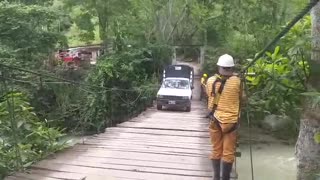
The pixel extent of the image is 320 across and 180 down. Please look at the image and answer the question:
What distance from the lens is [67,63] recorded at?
16422mm

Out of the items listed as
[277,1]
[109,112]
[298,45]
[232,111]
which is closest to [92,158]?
[232,111]

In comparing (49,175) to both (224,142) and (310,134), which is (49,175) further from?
(310,134)

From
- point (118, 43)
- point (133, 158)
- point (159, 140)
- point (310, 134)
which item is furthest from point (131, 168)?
point (118, 43)

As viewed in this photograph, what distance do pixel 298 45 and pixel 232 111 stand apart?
137 centimetres

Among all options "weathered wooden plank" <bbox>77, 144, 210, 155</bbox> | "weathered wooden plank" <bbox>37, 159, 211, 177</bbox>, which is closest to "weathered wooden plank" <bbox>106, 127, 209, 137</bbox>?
"weathered wooden plank" <bbox>77, 144, 210, 155</bbox>

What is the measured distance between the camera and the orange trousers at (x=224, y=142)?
364 cm

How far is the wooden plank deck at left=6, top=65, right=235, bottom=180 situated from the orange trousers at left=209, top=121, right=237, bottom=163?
21.6 inches

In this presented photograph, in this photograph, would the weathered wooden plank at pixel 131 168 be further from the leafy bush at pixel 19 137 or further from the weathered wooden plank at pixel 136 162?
the leafy bush at pixel 19 137

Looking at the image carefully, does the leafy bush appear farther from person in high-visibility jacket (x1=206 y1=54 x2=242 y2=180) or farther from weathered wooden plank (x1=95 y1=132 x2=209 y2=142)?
person in high-visibility jacket (x1=206 y1=54 x2=242 y2=180)

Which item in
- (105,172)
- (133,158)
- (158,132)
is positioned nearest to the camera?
(105,172)

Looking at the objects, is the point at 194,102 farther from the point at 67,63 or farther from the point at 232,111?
the point at 232,111

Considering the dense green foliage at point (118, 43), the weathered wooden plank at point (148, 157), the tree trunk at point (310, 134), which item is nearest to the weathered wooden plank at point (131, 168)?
the weathered wooden plank at point (148, 157)

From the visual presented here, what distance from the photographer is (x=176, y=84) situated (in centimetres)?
1227

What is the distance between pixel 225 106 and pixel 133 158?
1.85 metres
